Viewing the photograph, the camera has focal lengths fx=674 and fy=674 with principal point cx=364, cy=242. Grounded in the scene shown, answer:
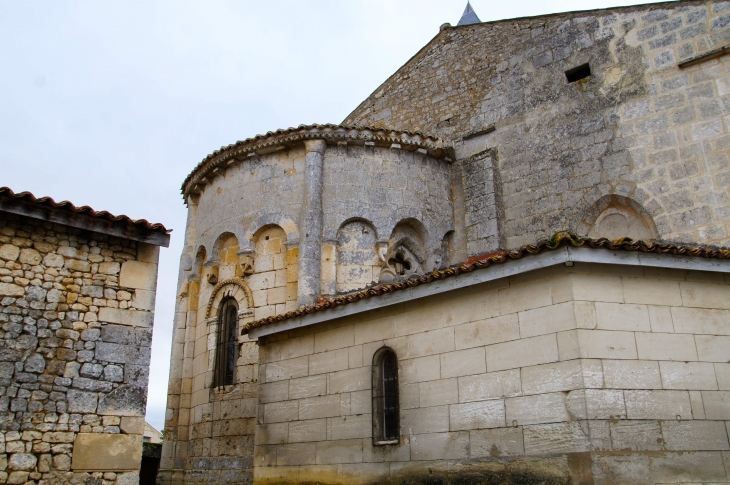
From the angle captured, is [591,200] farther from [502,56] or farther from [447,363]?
[447,363]

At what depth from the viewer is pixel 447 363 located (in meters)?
7.53

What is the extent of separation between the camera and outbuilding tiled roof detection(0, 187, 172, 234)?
24.7ft

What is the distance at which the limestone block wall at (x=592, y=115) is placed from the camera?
10461mm

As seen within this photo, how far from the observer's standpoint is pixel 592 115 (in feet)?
38.7

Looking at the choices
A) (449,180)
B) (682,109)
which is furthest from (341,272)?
(682,109)

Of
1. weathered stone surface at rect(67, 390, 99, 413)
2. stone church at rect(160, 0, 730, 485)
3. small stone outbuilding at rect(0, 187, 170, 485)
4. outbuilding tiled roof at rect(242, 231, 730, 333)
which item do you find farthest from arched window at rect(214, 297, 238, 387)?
outbuilding tiled roof at rect(242, 231, 730, 333)

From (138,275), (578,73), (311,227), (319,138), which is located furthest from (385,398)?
(578,73)

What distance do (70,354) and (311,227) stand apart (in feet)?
16.3

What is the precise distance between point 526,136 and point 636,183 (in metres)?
2.35

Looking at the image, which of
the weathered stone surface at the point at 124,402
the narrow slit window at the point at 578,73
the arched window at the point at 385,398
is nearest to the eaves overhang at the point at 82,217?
the weathered stone surface at the point at 124,402

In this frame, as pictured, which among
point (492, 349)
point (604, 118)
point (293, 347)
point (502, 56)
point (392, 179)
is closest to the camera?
point (492, 349)

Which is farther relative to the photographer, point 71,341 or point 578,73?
point 578,73

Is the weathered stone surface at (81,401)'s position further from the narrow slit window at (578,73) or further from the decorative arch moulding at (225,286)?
the narrow slit window at (578,73)

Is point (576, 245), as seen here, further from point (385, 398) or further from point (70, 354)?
point (70, 354)
